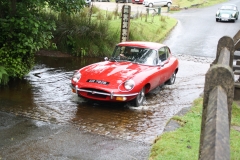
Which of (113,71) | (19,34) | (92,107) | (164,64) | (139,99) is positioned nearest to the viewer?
(92,107)

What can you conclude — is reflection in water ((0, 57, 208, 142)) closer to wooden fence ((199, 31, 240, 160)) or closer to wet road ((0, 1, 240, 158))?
wet road ((0, 1, 240, 158))

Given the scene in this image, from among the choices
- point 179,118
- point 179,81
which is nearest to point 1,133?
point 179,118

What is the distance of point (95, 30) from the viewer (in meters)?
16.9

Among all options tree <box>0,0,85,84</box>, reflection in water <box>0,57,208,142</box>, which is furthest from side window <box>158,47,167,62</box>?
tree <box>0,0,85,84</box>

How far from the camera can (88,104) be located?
919cm

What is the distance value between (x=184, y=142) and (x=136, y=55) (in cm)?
500

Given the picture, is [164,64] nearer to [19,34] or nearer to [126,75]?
[126,75]

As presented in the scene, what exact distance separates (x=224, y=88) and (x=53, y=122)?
5.71 metres

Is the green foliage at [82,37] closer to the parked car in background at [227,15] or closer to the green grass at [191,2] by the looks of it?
the parked car in background at [227,15]

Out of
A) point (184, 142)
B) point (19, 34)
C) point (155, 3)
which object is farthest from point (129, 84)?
point (155, 3)

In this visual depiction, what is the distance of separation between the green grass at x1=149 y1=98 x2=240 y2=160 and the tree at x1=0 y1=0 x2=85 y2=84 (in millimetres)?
5675

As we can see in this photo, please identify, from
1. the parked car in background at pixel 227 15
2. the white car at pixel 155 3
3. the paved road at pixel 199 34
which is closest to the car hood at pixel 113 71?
the paved road at pixel 199 34

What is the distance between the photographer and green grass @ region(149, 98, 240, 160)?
17.5 feet

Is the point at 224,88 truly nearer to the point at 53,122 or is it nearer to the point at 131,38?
the point at 53,122
